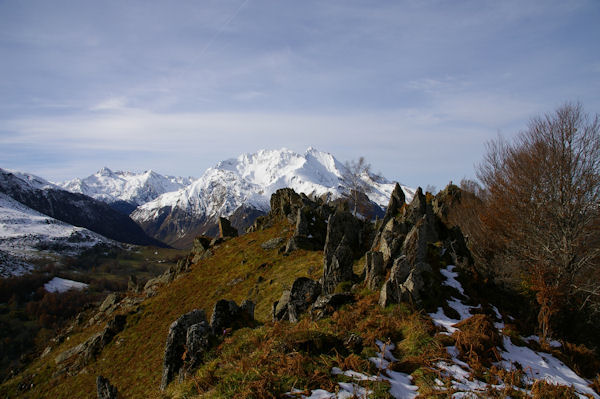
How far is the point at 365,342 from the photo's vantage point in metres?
10.5

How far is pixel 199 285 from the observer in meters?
37.8

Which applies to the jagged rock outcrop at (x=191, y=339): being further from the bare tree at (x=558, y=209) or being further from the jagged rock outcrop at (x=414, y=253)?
the bare tree at (x=558, y=209)

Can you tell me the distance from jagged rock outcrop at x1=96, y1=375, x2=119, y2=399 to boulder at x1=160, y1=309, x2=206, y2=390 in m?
2.97

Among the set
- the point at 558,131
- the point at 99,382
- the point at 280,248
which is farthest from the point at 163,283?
the point at 558,131

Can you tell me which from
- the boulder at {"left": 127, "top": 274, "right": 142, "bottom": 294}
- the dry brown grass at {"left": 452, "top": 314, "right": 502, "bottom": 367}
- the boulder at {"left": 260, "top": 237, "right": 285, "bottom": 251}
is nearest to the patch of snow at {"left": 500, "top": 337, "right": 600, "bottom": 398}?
the dry brown grass at {"left": 452, "top": 314, "right": 502, "bottom": 367}

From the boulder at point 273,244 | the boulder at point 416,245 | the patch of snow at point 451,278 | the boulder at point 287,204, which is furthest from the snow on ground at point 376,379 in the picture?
the boulder at point 287,204

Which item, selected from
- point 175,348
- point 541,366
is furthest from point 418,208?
point 175,348

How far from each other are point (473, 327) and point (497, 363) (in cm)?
152

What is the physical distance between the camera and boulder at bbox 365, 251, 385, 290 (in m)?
15.6

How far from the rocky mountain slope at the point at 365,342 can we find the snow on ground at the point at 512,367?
0.17 feet

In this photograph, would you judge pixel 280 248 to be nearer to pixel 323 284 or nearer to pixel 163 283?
pixel 323 284

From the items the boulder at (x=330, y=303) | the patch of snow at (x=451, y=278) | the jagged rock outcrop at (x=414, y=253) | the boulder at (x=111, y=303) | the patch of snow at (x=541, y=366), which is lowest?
the boulder at (x=111, y=303)

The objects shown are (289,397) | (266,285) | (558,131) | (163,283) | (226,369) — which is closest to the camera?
(289,397)

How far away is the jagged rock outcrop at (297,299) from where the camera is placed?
16266 mm
